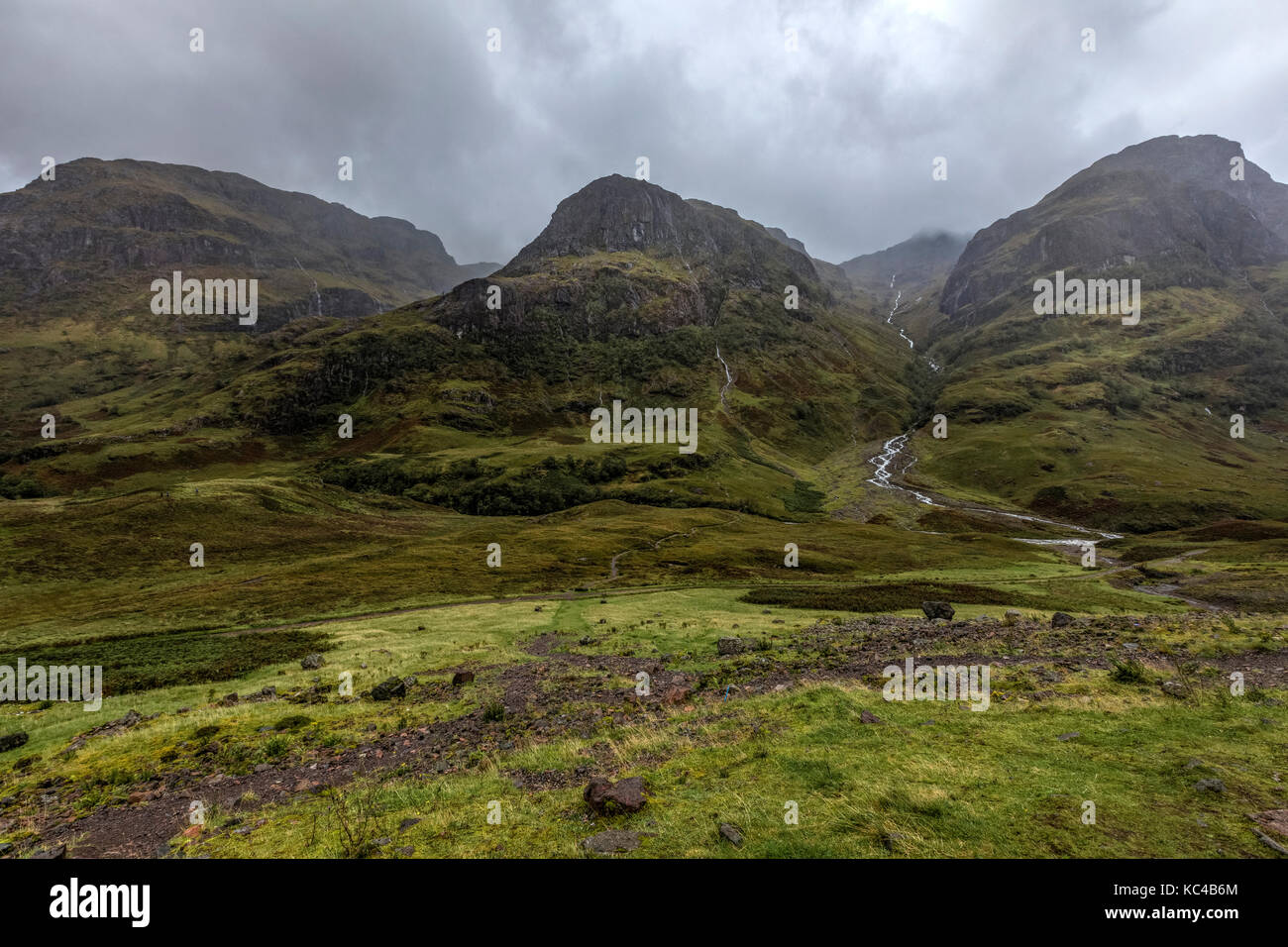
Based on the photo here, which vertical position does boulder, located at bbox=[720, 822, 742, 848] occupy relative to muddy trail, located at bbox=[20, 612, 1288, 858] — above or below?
above

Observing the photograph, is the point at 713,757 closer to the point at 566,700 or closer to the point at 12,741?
the point at 566,700

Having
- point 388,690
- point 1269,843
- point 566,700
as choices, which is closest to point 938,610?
point 566,700

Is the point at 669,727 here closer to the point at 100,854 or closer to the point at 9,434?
the point at 100,854

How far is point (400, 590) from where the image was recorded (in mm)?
57469

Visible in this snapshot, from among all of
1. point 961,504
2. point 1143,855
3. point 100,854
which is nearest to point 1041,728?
point 1143,855

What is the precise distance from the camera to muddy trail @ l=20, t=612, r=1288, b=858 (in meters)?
14.1

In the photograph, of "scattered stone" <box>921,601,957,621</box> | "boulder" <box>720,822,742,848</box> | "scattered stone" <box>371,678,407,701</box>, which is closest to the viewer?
"boulder" <box>720,822,742,848</box>

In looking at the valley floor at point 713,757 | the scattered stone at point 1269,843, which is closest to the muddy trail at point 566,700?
the valley floor at point 713,757

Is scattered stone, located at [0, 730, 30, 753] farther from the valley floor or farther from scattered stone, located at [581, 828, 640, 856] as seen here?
scattered stone, located at [581, 828, 640, 856]

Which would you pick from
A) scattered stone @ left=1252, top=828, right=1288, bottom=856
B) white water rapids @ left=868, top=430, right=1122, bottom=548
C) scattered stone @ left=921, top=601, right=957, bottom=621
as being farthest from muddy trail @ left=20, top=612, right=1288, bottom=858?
white water rapids @ left=868, top=430, right=1122, bottom=548

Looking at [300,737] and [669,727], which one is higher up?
[669,727]

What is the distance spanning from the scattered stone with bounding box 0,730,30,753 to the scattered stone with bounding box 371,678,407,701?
12.2 metres

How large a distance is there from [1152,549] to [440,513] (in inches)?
5742

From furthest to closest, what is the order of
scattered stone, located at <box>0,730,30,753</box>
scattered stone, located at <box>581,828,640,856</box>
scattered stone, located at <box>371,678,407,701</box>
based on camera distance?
scattered stone, located at <box>371,678,407,701</box>, scattered stone, located at <box>0,730,30,753</box>, scattered stone, located at <box>581,828,640,856</box>
